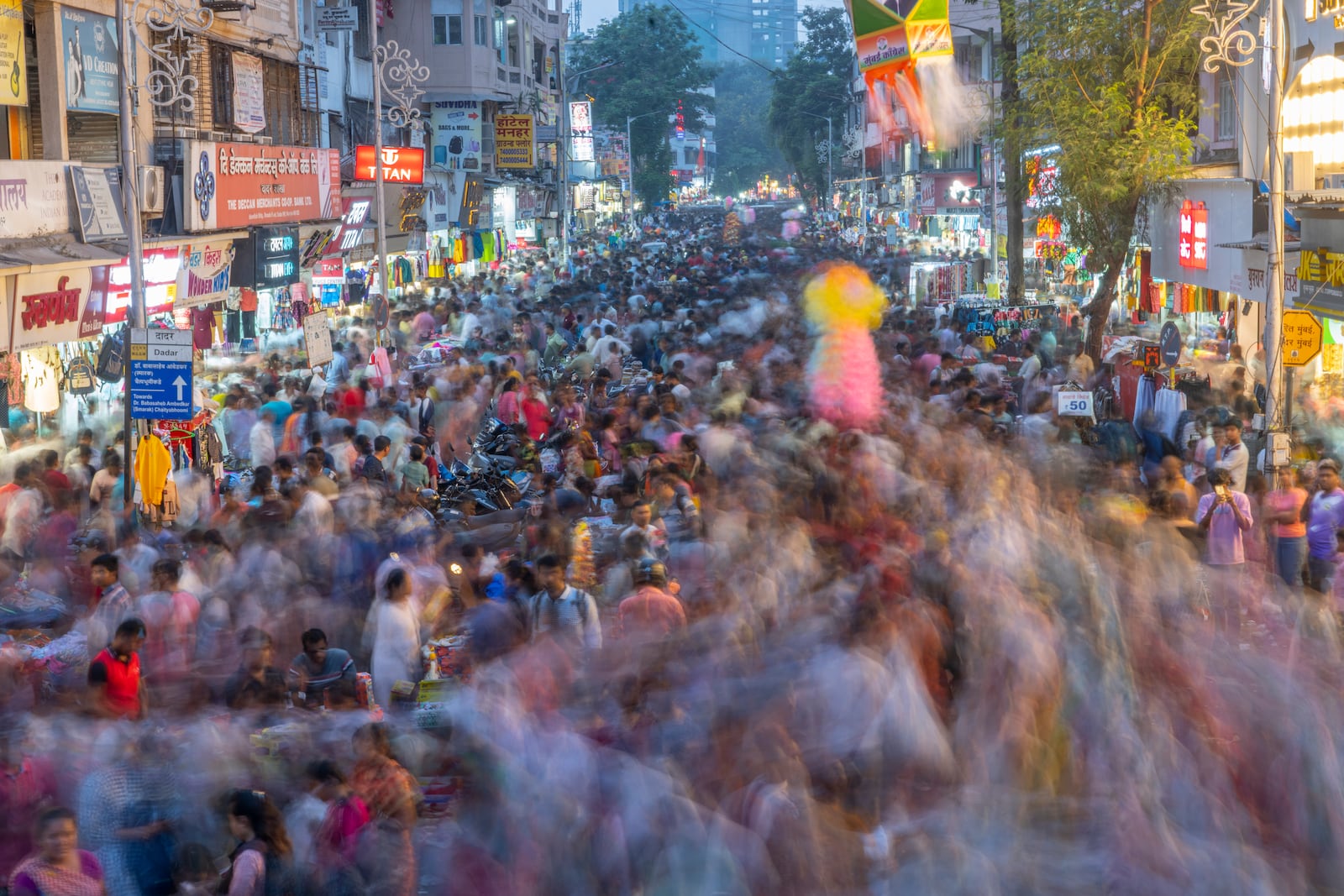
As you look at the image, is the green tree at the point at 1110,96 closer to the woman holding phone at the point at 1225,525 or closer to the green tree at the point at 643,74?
the woman holding phone at the point at 1225,525

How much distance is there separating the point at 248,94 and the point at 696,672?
18.5 meters

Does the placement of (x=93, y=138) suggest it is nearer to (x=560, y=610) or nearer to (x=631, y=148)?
(x=560, y=610)

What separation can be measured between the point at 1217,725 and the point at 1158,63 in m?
16.5

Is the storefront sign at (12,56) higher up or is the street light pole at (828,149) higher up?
the street light pole at (828,149)

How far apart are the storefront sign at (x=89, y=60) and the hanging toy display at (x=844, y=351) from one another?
942 cm

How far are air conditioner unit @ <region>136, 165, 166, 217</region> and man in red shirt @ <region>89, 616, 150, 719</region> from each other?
11.1 m

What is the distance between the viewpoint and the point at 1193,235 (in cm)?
2575

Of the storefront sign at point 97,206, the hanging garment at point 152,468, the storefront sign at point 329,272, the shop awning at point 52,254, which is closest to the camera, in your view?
the hanging garment at point 152,468

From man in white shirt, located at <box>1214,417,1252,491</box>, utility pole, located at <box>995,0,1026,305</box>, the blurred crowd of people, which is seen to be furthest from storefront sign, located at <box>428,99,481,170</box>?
man in white shirt, located at <box>1214,417,1252,491</box>

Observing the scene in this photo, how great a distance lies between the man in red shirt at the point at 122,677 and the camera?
317 inches

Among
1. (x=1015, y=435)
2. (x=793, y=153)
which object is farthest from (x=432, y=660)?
(x=793, y=153)

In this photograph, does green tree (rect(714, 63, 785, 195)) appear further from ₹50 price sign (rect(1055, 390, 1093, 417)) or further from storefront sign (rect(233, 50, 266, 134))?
₹50 price sign (rect(1055, 390, 1093, 417))

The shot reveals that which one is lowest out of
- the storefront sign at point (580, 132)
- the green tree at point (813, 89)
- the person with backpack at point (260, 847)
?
the person with backpack at point (260, 847)

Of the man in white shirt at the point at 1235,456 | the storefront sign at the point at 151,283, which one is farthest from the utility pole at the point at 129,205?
the man in white shirt at the point at 1235,456
